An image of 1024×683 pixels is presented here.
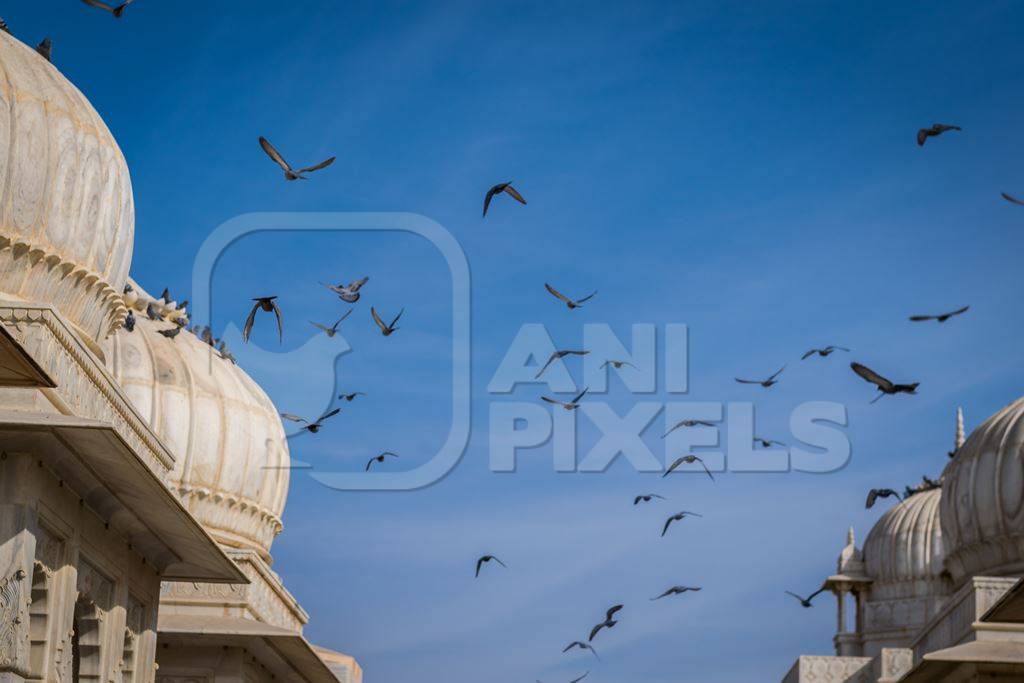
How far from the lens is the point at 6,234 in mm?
17188

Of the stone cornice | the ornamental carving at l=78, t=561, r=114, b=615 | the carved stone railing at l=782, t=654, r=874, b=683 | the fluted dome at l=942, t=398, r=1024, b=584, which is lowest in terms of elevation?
the carved stone railing at l=782, t=654, r=874, b=683

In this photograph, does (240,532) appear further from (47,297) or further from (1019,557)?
(1019,557)

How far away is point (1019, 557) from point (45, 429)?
723 inches

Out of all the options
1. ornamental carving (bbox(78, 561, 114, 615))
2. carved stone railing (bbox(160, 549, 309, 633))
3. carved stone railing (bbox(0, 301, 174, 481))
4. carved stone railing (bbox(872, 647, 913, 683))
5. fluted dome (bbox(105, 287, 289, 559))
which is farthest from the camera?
carved stone railing (bbox(872, 647, 913, 683))

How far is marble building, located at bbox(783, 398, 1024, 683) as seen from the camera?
78.6 ft

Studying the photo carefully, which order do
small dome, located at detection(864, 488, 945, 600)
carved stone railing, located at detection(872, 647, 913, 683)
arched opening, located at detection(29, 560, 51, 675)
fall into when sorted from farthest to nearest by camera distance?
small dome, located at detection(864, 488, 945, 600) < carved stone railing, located at detection(872, 647, 913, 683) < arched opening, located at detection(29, 560, 51, 675)

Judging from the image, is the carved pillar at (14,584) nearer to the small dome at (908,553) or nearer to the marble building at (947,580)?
the marble building at (947,580)

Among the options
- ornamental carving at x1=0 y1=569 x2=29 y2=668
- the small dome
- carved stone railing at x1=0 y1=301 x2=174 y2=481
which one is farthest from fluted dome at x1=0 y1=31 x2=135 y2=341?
the small dome

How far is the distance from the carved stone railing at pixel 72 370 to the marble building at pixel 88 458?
0.7 inches

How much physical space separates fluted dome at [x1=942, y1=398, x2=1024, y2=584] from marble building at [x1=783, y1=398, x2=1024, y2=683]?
19mm

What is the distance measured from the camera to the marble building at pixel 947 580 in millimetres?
23953

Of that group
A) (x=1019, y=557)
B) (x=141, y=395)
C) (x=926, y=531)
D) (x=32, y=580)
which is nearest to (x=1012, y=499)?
(x=1019, y=557)

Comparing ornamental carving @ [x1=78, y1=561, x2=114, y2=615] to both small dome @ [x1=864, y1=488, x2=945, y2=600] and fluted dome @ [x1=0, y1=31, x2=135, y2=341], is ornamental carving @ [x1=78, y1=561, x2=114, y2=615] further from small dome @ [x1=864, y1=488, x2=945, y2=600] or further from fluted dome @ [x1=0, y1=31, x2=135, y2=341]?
small dome @ [x1=864, y1=488, x2=945, y2=600]

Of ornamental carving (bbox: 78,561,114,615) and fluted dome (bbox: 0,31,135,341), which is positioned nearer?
ornamental carving (bbox: 78,561,114,615)
